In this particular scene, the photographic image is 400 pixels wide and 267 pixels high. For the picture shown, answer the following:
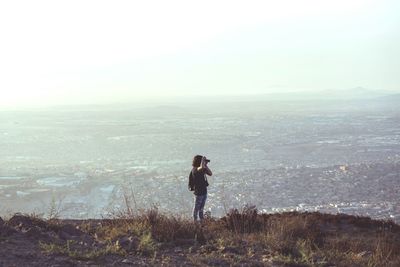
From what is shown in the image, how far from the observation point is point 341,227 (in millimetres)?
12523

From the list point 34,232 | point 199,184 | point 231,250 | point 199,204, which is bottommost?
point 199,204

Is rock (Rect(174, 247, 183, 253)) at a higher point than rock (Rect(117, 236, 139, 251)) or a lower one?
lower

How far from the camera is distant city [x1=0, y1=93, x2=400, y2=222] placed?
25453mm

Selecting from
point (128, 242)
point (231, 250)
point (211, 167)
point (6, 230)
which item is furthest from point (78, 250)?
point (211, 167)

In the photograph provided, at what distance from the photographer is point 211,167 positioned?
47938mm

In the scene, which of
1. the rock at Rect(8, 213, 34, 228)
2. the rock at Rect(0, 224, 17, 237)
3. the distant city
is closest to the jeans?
the distant city

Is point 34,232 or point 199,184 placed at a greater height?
point 34,232

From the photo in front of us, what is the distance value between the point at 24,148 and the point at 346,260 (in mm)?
63836

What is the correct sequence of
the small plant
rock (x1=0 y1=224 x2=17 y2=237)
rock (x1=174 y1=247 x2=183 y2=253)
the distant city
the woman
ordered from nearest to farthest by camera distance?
the small plant, rock (x1=0 y1=224 x2=17 y2=237), rock (x1=174 y1=247 x2=183 y2=253), the woman, the distant city

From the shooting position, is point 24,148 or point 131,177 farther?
point 24,148

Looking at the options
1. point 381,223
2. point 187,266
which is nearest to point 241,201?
point 381,223

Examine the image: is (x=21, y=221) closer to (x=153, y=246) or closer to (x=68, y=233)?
(x=68, y=233)

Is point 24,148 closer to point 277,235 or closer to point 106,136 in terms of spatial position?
point 106,136

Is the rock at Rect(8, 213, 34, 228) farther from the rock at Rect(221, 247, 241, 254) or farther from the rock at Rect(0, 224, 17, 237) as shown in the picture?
the rock at Rect(221, 247, 241, 254)
